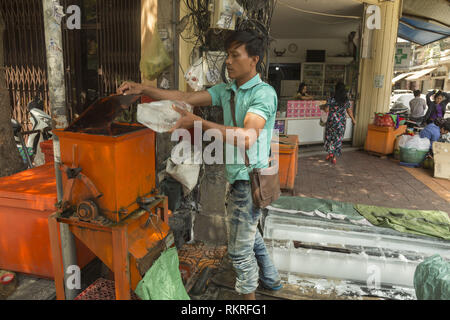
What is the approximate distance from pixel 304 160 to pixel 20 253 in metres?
6.50

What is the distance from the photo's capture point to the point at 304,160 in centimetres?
805

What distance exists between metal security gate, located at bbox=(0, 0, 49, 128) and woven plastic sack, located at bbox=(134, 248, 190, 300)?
5466 millimetres

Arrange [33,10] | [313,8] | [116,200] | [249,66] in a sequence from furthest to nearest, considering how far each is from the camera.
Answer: [313,8] → [33,10] → [249,66] → [116,200]

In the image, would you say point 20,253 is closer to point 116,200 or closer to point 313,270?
point 116,200

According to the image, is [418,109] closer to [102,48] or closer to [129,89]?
[102,48]

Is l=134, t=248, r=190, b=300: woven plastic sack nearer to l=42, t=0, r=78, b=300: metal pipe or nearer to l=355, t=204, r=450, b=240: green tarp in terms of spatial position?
l=42, t=0, r=78, b=300: metal pipe

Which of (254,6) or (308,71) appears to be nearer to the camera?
(254,6)

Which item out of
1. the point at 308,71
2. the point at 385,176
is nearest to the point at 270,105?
the point at 385,176

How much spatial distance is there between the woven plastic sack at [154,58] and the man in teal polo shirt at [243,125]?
57 cm

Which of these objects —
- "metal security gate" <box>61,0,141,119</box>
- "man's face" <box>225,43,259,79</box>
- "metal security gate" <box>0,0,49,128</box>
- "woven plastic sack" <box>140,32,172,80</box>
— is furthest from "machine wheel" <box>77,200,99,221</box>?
"metal security gate" <box>0,0,49,128</box>

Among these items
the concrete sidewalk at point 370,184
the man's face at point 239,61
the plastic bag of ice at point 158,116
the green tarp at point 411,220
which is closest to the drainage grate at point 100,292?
the plastic bag of ice at point 158,116

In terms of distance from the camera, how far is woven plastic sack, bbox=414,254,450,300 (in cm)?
180

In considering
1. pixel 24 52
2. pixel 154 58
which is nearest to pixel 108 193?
pixel 154 58
